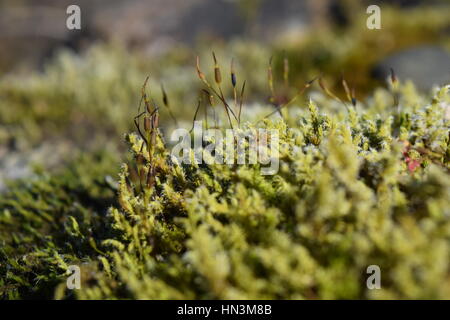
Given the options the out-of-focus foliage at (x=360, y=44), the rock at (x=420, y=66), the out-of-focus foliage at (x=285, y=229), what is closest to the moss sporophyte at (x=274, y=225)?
the out-of-focus foliage at (x=285, y=229)

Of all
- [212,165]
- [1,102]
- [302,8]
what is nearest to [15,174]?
[1,102]

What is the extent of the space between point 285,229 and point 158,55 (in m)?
8.36

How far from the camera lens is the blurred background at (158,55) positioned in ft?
19.4

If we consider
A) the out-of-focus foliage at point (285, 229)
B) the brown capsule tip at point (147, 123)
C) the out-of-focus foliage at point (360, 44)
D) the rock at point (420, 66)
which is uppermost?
the out-of-focus foliage at point (360, 44)

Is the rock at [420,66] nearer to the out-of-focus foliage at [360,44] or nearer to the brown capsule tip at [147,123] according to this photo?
the out-of-focus foliage at [360,44]

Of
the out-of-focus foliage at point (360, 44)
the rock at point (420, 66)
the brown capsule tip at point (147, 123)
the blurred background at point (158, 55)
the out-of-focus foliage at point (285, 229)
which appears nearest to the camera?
the out-of-focus foliage at point (285, 229)

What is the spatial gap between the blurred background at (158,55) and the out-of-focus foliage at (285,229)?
125 centimetres

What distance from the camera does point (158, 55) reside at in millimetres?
9523

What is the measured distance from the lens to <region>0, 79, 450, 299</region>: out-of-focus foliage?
5.33 feet

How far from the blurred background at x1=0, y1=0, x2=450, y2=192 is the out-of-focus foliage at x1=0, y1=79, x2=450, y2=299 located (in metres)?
1.25

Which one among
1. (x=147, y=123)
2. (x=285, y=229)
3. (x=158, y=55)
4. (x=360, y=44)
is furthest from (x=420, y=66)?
(x=158, y=55)

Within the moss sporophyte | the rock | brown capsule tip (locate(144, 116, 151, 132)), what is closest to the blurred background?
the rock

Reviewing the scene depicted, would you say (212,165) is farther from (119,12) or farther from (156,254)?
(119,12)

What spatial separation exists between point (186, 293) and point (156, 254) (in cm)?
43
